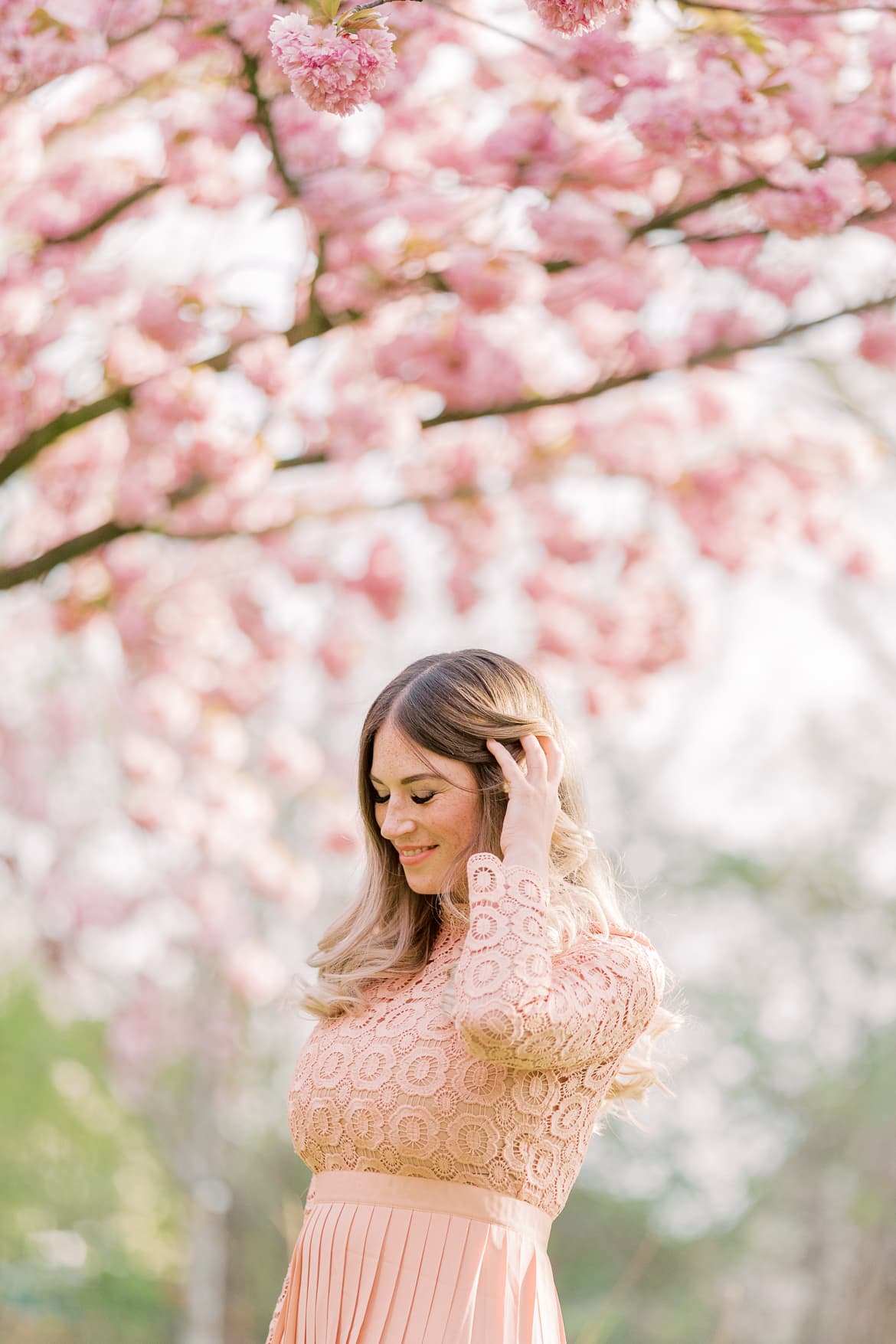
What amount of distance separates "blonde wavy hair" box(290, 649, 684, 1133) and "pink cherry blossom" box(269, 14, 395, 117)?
750mm

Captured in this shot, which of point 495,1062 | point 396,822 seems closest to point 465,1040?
point 495,1062

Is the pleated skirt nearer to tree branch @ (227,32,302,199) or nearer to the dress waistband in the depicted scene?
the dress waistband

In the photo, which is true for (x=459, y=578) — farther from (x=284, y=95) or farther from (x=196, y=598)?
(x=284, y=95)

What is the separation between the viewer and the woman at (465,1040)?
1.85 metres

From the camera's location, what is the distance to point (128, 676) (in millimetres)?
6176

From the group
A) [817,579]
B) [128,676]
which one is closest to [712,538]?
[128,676]

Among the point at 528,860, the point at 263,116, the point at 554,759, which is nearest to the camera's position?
the point at 528,860

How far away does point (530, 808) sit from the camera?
194 cm

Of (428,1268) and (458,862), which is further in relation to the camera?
(458,862)

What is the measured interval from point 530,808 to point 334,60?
99 centimetres

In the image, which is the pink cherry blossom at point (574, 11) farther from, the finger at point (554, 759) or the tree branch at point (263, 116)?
the tree branch at point (263, 116)

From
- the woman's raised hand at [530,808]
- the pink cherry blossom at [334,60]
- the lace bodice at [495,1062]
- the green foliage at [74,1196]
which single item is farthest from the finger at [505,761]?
the green foliage at [74,1196]

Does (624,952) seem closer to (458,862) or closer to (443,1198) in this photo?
(458,862)

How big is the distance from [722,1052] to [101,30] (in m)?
10.8
